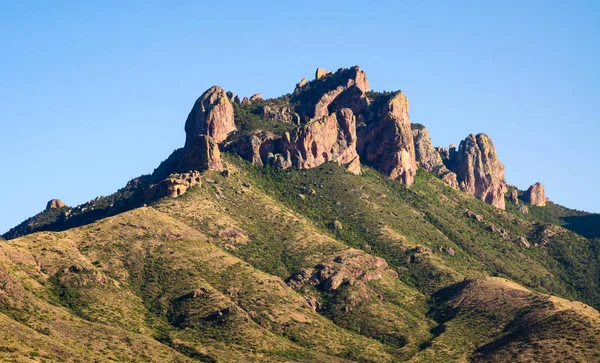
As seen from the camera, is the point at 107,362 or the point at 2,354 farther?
the point at 107,362

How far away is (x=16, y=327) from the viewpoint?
639ft

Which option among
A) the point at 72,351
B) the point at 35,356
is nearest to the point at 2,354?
the point at 35,356

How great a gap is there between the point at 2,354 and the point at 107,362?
23.8 meters

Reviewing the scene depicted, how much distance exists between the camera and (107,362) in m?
194

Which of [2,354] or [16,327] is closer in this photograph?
[2,354]

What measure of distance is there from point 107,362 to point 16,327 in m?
19.5

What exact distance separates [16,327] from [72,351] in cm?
1223

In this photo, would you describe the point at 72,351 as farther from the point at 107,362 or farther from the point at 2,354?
the point at 2,354

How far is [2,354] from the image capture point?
17725cm

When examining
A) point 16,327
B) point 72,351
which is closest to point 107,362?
point 72,351

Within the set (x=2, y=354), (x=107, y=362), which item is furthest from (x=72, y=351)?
(x=2, y=354)

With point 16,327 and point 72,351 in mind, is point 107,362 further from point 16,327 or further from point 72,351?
point 16,327

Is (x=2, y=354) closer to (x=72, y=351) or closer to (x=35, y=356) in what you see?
(x=35, y=356)

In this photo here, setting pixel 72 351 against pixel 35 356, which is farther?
pixel 72 351
